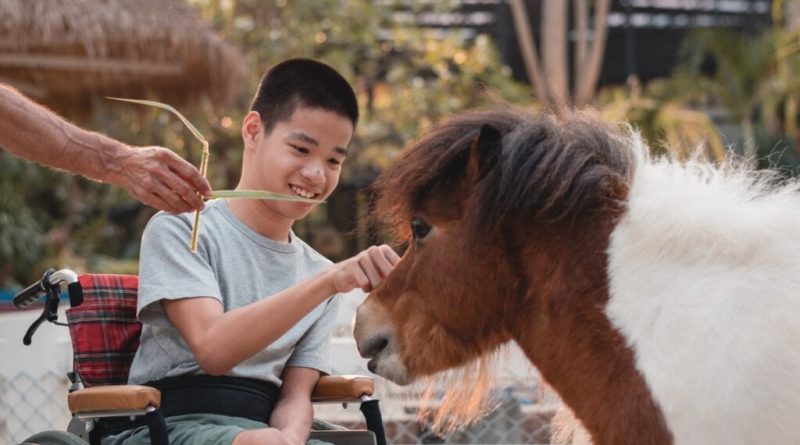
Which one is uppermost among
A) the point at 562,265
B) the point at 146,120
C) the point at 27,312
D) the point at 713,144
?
the point at 562,265

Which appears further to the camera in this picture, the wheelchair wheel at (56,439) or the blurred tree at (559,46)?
the blurred tree at (559,46)

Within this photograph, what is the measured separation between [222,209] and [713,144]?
6.95 metres

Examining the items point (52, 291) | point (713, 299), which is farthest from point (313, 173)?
point (713, 299)

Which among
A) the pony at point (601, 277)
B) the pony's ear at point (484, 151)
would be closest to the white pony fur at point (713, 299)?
the pony at point (601, 277)

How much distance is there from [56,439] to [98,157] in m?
0.68

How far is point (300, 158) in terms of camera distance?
285cm

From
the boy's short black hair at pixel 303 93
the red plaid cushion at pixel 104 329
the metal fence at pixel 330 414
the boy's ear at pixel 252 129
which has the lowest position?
the metal fence at pixel 330 414

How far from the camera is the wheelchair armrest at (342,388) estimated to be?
9.79 feet

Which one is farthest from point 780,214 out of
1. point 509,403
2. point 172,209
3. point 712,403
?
point 509,403

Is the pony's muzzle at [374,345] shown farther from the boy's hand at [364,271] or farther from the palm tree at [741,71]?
the palm tree at [741,71]

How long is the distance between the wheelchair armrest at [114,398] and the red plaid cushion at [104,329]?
0.22 meters

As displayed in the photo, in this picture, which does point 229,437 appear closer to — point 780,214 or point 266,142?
point 266,142

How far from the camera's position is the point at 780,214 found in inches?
84.8

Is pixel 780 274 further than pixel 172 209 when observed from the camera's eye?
No
